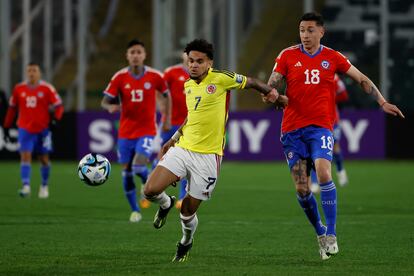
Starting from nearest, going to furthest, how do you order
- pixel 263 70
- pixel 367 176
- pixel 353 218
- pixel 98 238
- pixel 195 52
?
pixel 195 52
pixel 98 238
pixel 353 218
pixel 367 176
pixel 263 70

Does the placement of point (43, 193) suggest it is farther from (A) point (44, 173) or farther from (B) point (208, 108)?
(B) point (208, 108)

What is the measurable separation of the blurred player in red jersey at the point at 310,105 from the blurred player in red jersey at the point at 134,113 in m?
3.78

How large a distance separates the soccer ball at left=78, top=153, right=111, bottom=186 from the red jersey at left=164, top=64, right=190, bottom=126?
4.81m

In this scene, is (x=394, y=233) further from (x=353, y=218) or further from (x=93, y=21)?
(x=93, y=21)

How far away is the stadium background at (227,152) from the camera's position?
929cm

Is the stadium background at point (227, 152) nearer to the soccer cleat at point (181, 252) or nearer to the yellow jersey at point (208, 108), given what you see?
the soccer cleat at point (181, 252)

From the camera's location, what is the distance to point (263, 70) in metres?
29.8

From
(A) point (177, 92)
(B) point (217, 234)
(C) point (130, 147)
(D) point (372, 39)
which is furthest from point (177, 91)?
(D) point (372, 39)

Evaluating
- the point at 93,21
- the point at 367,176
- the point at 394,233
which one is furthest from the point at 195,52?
the point at 93,21

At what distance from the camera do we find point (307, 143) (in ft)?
30.8

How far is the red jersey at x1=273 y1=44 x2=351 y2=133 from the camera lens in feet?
30.8

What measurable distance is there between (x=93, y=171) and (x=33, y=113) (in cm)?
696

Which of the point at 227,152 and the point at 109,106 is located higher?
the point at 109,106

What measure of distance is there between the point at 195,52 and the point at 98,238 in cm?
281
